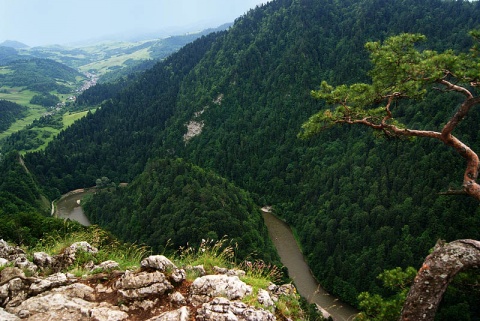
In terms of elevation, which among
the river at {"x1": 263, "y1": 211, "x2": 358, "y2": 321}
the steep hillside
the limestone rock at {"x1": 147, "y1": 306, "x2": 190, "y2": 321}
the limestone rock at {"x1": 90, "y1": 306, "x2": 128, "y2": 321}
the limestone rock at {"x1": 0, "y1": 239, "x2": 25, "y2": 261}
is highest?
the limestone rock at {"x1": 90, "y1": 306, "x2": 128, "y2": 321}

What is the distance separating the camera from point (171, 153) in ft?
570

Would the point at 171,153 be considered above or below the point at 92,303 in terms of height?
below

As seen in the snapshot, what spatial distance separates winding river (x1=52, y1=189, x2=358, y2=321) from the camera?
7516cm

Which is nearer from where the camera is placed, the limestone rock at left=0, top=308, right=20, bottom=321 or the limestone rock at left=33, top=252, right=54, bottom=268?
the limestone rock at left=0, top=308, right=20, bottom=321

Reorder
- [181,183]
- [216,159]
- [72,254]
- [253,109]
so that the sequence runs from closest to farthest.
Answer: [72,254] → [181,183] → [216,159] → [253,109]

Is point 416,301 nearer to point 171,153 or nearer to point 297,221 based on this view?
point 297,221

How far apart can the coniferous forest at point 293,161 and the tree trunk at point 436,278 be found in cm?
2412

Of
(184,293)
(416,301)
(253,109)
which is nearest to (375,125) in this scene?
(416,301)

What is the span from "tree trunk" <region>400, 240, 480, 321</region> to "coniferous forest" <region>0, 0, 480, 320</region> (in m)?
24.1

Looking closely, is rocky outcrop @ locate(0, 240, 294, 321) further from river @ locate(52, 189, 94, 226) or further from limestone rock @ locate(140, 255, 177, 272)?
river @ locate(52, 189, 94, 226)

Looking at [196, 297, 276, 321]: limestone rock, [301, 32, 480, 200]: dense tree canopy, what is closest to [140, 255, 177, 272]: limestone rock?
[196, 297, 276, 321]: limestone rock

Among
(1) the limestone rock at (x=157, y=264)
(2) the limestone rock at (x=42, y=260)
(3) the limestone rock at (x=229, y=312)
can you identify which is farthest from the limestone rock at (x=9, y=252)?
(3) the limestone rock at (x=229, y=312)

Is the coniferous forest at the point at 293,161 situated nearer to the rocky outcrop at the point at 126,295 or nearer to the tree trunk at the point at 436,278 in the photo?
the tree trunk at the point at 436,278

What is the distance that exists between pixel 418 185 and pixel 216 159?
8647cm
